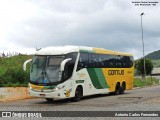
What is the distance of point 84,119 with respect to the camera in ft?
46.3

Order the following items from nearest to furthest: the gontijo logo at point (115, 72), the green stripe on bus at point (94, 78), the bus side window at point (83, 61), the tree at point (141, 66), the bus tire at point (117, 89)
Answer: the bus side window at point (83, 61) < the green stripe on bus at point (94, 78) < the gontijo logo at point (115, 72) < the bus tire at point (117, 89) < the tree at point (141, 66)

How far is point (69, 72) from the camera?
73.9 feet

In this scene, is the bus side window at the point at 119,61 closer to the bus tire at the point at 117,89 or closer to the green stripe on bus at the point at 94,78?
the bus tire at the point at 117,89

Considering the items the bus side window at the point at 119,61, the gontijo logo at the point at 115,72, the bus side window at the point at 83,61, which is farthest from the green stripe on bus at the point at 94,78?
the bus side window at the point at 119,61

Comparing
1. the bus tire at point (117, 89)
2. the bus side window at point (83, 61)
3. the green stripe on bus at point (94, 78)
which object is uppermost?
the bus side window at point (83, 61)

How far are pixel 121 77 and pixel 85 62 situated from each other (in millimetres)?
7130

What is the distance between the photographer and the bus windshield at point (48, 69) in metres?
21.8

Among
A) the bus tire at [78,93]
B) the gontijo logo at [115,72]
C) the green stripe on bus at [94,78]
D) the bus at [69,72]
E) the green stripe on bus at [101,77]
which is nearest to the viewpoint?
the bus at [69,72]

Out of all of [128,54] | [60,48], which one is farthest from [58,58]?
[128,54]

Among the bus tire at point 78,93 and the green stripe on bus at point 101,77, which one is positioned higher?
the green stripe on bus at point 101,77

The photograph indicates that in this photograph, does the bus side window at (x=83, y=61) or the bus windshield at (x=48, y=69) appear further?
the bus side window at (x=83, y=61)

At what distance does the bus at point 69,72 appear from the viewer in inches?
858

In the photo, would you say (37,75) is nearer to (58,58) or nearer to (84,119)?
(58,58)

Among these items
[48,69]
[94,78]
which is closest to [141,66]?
[94,78]
